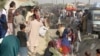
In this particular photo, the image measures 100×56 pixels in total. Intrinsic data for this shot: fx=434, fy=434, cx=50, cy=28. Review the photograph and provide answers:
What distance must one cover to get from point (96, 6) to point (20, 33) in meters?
17.4

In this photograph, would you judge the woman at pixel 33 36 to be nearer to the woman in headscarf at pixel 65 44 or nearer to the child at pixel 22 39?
the woman in headscarf at pixel 65 44

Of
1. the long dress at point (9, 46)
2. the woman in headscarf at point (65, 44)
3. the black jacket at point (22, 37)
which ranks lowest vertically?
A: the woman in headscarf at point (65, 44)

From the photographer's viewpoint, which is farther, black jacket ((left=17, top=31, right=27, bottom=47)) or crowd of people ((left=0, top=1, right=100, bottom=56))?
crowd of people ((left=0, top=1, right=100, bottom=56))

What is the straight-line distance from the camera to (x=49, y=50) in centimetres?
1327

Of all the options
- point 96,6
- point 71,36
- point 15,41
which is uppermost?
point 15,41

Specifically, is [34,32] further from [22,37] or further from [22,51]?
[22,37]

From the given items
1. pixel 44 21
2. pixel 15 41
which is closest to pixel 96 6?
pixel 44 21

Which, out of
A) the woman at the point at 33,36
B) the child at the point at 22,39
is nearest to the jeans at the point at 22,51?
the child at the point at 22,39

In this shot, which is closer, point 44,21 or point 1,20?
point 1,20

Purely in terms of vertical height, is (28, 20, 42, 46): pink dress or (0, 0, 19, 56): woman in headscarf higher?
(0, 0, 19, 56): woman in headscarf

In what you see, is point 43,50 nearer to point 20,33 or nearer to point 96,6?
point 20,33

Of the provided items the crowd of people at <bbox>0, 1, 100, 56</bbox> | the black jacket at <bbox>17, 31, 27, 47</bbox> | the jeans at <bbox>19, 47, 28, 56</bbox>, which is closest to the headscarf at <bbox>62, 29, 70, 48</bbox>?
the crowd of people at <bbox>0, 1, 100, 56</bbox>

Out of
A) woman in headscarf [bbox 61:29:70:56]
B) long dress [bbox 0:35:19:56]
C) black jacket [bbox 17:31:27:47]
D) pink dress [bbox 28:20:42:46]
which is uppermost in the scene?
long dress [bbox 0:35:19:56]

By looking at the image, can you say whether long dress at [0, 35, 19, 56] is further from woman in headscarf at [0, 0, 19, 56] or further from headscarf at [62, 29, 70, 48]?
headscarf at [62, 29, 70, 48]
